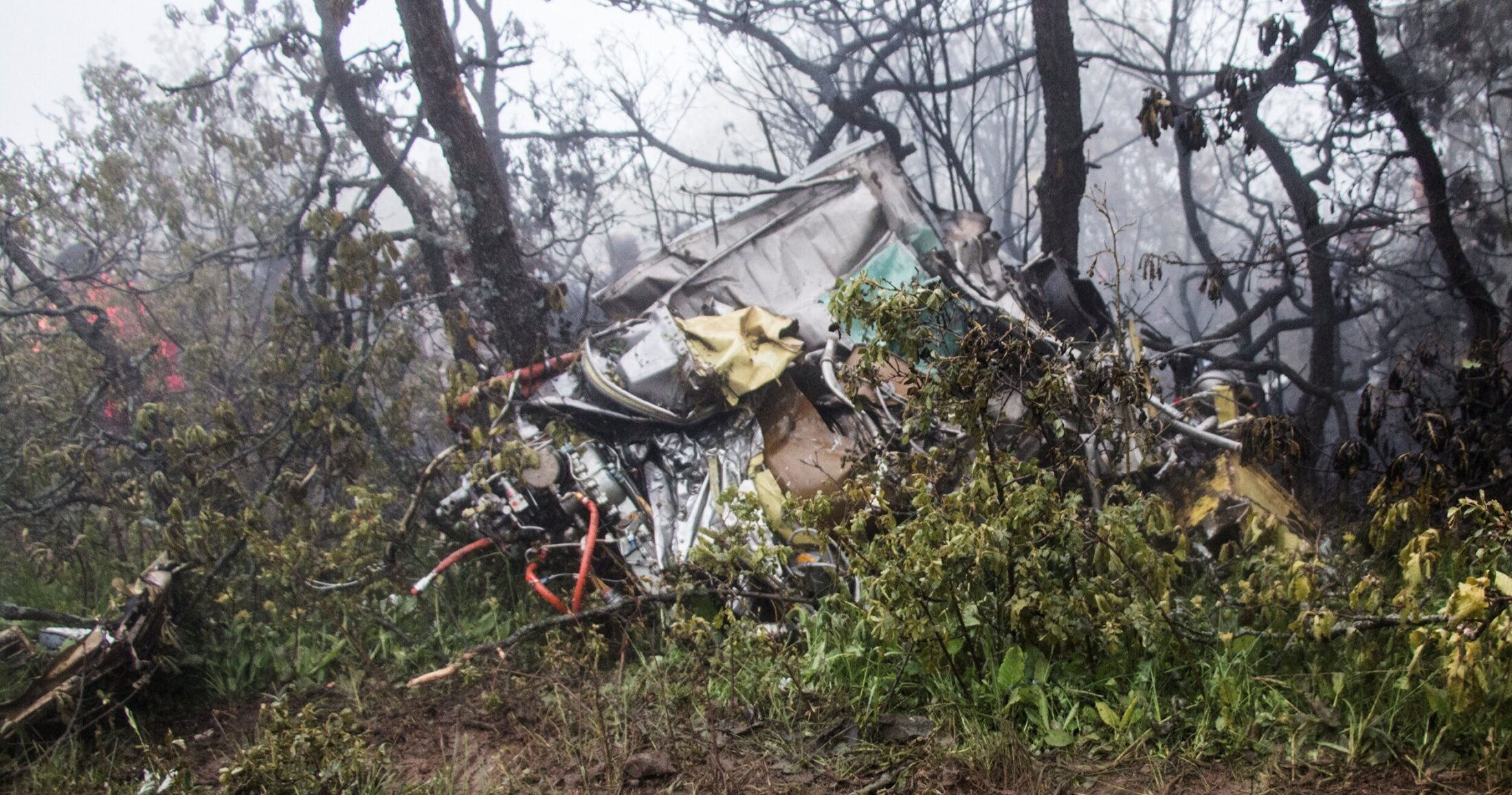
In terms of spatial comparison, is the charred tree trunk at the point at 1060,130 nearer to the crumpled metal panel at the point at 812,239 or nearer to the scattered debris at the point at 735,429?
the scattered debris at the point at 735,429

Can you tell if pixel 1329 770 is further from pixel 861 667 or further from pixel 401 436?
pixel 401 436

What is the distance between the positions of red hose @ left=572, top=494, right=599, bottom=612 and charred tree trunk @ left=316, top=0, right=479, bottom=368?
5.65 ft

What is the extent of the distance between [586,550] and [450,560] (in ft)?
2.27

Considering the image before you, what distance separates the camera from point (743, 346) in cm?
426

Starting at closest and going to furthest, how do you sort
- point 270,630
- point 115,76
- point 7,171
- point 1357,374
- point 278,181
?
point 270,630, point 7,171, point 1357,374, point 115,76, point 278,181

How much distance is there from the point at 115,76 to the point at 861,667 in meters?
8.13

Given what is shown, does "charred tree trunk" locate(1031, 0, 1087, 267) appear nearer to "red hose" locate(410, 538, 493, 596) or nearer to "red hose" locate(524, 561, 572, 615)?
"red hose" locate(524, 561, 572, 615)

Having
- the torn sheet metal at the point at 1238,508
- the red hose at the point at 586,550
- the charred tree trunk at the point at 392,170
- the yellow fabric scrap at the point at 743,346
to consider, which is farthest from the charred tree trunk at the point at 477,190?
the torn sheet metal at the point at 1238,508

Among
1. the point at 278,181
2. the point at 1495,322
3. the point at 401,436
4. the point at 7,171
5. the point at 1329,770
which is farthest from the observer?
the point at 278,181

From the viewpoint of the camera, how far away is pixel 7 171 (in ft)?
19.9

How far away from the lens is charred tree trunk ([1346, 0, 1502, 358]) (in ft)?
15.8

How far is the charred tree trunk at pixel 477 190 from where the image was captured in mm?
5191

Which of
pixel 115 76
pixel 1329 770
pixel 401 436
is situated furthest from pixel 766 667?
pixel 115 76

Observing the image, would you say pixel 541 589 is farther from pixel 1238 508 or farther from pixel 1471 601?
pixel 1471 601
